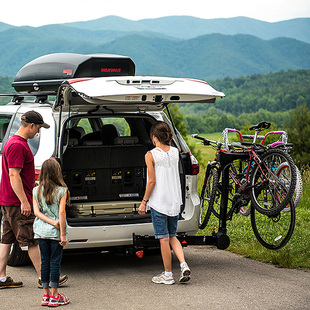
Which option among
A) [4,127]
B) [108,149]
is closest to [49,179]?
[108,149]

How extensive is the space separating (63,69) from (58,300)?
14.7 feet

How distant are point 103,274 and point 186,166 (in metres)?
1.51

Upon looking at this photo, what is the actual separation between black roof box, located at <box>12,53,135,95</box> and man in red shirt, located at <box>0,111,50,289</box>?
9.27 ft

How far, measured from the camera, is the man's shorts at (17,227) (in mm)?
5449

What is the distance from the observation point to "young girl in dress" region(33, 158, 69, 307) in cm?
492

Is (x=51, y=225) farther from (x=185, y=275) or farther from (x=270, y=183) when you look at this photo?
(x=270, y=183)

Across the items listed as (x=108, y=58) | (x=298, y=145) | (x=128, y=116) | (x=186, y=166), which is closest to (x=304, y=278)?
(x=186, y=166)

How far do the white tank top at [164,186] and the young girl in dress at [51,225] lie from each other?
1049mm

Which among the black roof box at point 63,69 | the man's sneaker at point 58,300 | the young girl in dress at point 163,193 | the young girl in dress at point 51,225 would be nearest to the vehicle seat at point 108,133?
the black roof box at point 63,69

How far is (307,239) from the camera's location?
7.71 m

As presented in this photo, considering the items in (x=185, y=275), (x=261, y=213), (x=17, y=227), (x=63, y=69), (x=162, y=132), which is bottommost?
(x=185, y=275)

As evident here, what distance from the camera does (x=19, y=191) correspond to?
5.35 m

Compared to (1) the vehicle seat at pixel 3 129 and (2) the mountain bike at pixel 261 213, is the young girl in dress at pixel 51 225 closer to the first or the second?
(2) the mountain bike at pixel 261 213

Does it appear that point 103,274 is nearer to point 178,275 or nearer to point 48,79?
point 178,275
